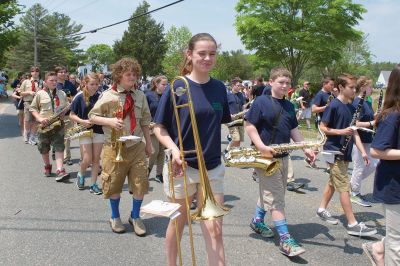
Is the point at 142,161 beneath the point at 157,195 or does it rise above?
above

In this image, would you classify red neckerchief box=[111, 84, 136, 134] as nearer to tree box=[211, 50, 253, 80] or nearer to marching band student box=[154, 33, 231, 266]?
marching band student box=[154, 33, 231, 266]

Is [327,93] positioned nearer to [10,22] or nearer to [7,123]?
[7,123]

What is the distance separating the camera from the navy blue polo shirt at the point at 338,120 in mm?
4938

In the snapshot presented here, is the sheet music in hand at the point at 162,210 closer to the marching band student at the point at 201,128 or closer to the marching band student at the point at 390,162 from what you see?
the marching band student at the point at 201,128

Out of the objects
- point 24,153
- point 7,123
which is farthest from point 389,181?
point 7,123

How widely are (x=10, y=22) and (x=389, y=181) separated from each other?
Result: 1801 centimetres

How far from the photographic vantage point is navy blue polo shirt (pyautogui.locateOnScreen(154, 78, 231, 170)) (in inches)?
117

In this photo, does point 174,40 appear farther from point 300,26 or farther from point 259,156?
point 259,156

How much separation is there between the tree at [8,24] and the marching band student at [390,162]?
1644cm

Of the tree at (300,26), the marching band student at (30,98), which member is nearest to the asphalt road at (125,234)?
the marching band student at (30,98)

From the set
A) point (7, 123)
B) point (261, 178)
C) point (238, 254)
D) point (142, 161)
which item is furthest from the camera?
point (7, 123)

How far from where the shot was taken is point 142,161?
4.68 meters

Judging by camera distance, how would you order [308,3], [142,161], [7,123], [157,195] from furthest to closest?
1. [308,3]
2. [7,123]
3. [157,195]
4. [142,161]

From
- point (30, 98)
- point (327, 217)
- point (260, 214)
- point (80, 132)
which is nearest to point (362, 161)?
point (327, 217)
